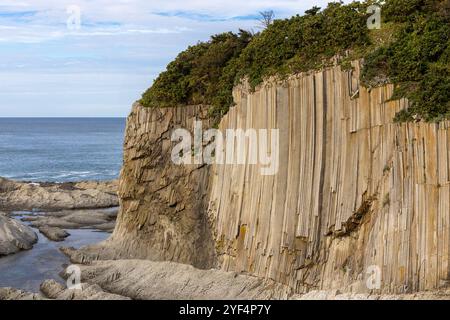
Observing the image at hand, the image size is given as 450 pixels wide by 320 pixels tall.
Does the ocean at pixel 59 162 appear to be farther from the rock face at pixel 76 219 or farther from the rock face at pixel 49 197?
the rock face at pixel 76 219

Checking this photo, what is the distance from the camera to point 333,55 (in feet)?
105

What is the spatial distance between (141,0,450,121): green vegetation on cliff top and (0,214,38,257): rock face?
13228mm

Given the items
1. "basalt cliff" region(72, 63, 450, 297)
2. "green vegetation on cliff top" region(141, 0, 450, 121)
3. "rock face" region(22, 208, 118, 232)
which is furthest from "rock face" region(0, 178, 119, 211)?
"basalt cliff" region(72, 63, 450, 297)

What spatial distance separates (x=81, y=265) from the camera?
4022 centimetres

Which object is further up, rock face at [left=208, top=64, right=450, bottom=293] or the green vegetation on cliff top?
the green vegetation on cliff top


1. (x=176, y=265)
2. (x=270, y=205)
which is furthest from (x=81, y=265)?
(x=270, y=205)

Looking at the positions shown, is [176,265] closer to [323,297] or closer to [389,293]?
[323,297]

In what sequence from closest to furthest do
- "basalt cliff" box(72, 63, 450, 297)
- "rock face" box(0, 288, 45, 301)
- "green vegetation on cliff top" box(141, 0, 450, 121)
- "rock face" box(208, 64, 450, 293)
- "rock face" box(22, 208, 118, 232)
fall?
"rock face" box(208, 64, 450, 293) → "basalt cliff" box(72, 63, 450, 297) → "green vegetation on cliff top" box(141, 0, 450, 121) → "rock face" box(0, 288, 45, 301) → "rock face" box(22, 208, 118, 232)

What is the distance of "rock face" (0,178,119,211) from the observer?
63406 millimetres

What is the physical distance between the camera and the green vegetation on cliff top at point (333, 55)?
28.1 m

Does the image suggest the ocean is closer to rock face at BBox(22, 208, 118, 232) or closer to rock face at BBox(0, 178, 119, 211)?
rock face at BBox(0, 178, 119, 211)

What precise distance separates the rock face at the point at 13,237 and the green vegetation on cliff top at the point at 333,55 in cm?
1323

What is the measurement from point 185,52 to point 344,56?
14.2 meters

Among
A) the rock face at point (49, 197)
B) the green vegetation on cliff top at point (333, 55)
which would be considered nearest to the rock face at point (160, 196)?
the green vegetation on cliff top at point (333, 55)
